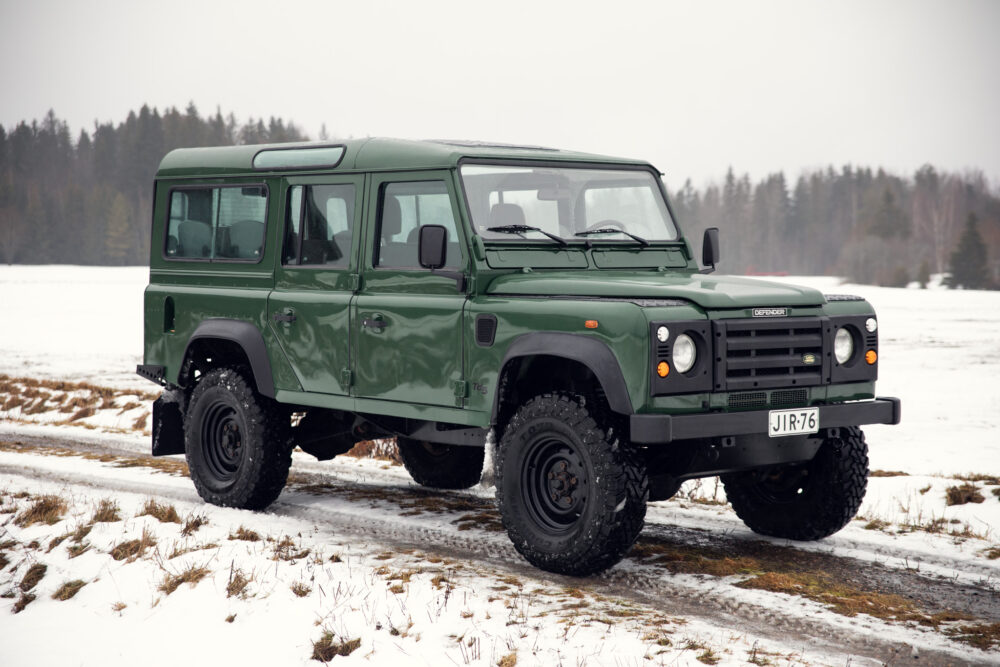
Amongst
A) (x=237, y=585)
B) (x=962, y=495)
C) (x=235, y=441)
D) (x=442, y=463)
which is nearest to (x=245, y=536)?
(x=237, y=585)

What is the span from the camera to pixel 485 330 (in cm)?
654

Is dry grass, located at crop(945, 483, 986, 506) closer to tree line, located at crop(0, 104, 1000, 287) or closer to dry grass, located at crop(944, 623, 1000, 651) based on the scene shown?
dry grass, located at crop(944, 623, 1000, 651)

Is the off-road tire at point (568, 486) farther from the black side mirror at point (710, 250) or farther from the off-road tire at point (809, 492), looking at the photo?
the black side mirror at point (710, 250)

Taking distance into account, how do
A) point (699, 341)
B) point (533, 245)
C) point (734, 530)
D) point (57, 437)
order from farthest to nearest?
point (57, 437)
point (734, 530)
point (533, 245)
point (699, 341)

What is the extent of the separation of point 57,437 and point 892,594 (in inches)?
355

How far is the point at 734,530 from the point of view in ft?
25.1

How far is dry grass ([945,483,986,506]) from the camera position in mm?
8219

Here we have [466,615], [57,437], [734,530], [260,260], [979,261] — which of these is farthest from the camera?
[979,261]

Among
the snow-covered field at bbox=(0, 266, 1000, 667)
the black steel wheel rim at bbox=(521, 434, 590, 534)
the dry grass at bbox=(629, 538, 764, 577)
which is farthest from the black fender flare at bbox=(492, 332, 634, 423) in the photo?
the dry grass at bbox=(629, 538, 764, 577)

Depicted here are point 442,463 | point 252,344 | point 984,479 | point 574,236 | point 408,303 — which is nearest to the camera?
point 408,303

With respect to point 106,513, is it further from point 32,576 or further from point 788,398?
point 788,398

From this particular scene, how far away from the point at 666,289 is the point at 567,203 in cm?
153

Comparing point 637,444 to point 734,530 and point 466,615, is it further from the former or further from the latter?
point 734,530

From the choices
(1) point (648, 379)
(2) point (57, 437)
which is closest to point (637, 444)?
(1) point (648, 379)
